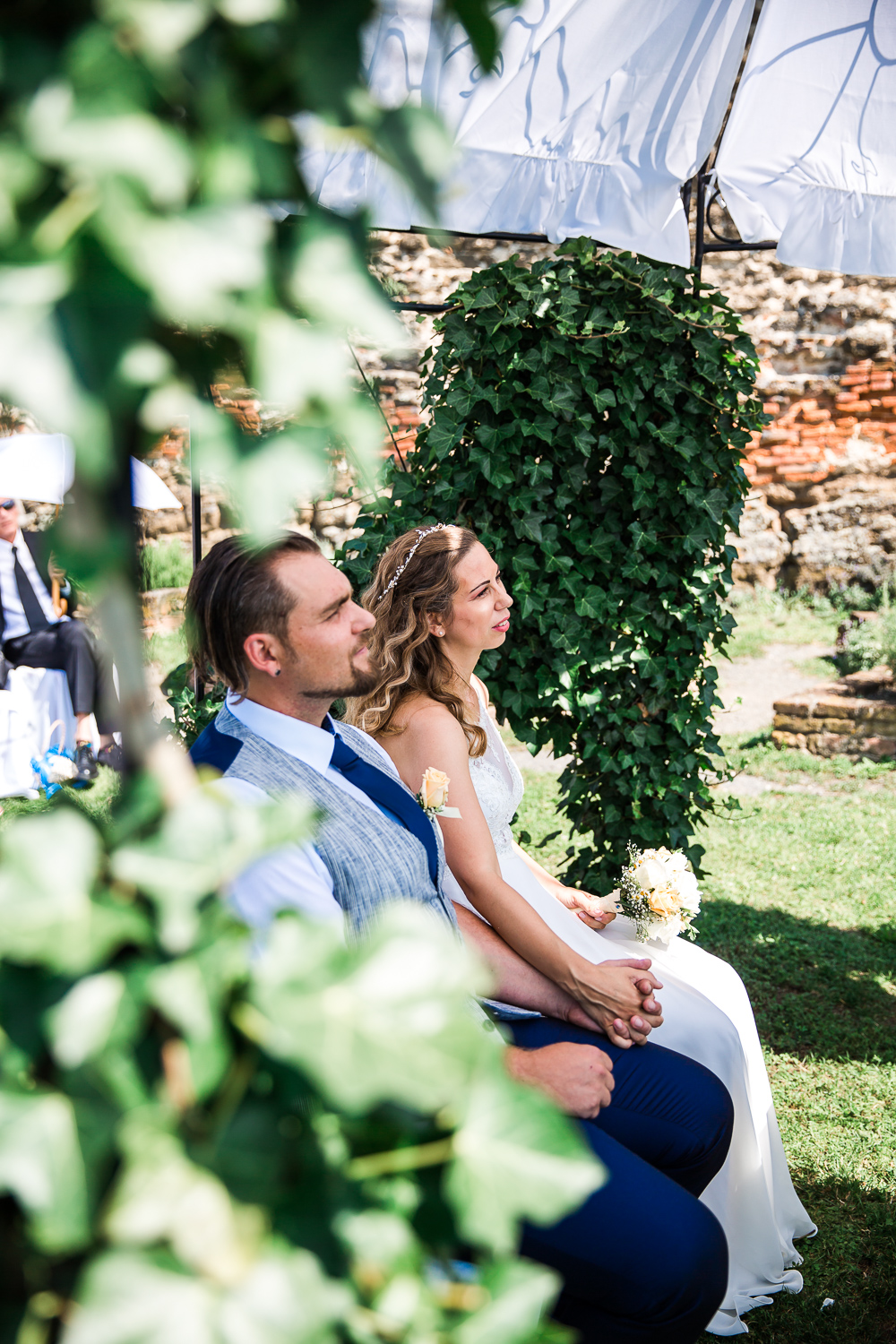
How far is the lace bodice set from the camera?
236 cm

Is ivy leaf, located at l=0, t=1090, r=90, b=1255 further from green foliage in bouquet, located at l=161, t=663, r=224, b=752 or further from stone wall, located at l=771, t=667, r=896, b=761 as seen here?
stone wall, located at l=771, t=667, r=896, b=761

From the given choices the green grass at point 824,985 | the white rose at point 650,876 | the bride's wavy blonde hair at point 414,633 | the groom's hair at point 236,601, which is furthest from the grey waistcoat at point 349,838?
the green grass at point 824,985

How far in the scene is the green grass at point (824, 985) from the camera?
2.21 m

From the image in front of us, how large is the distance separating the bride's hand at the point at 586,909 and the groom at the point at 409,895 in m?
0.49

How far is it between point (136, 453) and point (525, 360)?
2511mm

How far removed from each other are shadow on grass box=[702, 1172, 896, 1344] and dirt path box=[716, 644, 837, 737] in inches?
169

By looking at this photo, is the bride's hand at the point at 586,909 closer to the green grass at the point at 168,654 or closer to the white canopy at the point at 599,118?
the green grass at the point at 168,654

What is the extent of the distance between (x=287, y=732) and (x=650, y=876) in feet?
3.73

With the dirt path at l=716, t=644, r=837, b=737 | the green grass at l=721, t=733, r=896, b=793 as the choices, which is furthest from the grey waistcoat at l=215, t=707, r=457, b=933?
the dirt path at l=716, t=644, r=837, b=737

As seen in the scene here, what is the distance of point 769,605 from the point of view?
908cm

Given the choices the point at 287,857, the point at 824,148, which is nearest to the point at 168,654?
the point at 287,857

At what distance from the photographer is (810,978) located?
3660 mm

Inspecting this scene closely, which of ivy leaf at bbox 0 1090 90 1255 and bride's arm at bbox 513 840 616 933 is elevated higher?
ivy leaf at bbox 0 1090 90 1255

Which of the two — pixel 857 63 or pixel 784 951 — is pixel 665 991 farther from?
pixel 857 63
